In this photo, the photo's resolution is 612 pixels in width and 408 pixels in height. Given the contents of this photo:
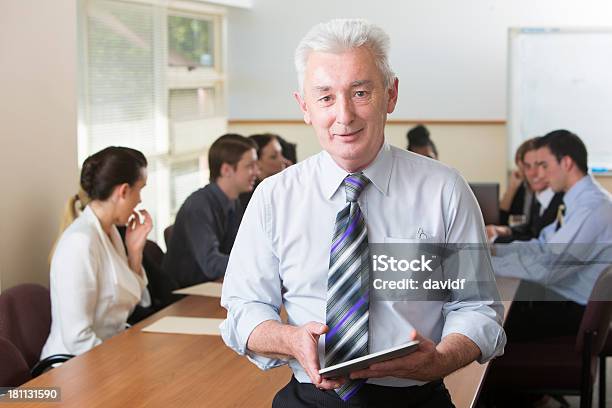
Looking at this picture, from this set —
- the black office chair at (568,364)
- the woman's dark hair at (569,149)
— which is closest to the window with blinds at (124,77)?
the woman's dark hair at (569,149)

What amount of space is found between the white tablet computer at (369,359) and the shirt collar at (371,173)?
358mm

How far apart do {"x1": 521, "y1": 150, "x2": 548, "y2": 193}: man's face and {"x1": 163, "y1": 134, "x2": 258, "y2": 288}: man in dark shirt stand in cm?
167

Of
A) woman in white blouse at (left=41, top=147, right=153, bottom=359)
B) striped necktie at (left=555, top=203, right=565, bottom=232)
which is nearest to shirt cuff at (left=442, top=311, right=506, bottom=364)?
woman in white blouse at (left=41, top=147, right=153, bottom=359)

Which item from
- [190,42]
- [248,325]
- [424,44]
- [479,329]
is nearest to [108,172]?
[248,325]

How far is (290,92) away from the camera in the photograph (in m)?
8.18

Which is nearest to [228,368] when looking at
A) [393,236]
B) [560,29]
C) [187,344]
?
[187,344]

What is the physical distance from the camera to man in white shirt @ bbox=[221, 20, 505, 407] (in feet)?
5.38

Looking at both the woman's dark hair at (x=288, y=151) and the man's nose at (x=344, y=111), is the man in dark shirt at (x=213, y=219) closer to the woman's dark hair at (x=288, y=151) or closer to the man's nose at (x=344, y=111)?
the woman's dark hair at (x=288, y=151)

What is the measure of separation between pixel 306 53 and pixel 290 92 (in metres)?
6.54

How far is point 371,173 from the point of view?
5.70ft

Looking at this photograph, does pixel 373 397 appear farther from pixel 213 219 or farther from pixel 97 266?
pixel 213 219

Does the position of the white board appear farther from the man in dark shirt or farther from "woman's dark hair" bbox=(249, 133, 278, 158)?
the man in dark shirt

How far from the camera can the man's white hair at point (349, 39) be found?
1.63 meters

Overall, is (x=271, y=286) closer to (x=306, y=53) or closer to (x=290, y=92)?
(x=306, y=53)
